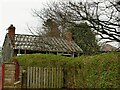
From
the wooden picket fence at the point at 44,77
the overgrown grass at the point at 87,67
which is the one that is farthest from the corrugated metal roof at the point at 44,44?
the wooden picket fence at the point at 44,77

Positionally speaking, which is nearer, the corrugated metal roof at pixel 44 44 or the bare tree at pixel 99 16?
A: the bare tree at pixel 99 16

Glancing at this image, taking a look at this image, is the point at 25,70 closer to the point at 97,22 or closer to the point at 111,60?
the point at 97,22

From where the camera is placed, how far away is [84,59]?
11.7 meters

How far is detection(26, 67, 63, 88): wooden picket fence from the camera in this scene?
1373 centimetres

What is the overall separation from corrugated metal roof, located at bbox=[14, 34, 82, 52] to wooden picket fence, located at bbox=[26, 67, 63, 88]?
33.2 ft

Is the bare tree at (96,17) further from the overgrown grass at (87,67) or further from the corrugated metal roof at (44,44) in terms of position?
the corrugated metal roof at (44,44)

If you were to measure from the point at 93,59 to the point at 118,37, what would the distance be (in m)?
1.86

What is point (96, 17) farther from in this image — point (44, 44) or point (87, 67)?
point (44, 44)

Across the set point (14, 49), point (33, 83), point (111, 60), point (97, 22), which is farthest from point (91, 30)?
point (14, 49)

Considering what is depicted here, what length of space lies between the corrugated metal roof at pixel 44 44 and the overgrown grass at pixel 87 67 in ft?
31.8

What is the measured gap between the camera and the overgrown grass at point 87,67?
9.34 meters

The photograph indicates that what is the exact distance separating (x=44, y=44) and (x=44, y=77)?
1067 cm

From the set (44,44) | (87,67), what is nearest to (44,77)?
(87,67)

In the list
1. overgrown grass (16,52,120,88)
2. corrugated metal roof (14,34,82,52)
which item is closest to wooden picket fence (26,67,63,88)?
overgrown grass (16,52,120,88)
